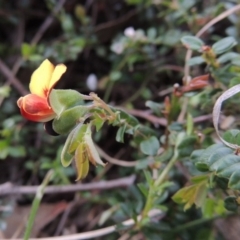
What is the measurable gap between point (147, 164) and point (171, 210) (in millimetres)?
134

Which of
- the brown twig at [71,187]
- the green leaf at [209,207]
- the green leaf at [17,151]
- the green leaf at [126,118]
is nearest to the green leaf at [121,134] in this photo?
the green leaf at [126,118]

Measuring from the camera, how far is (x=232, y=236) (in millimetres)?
1049

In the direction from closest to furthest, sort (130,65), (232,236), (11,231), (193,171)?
1. (193,171)
2. (232,236)
3. (11,231)
4. (130,65)

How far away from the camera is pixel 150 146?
0.91 metres

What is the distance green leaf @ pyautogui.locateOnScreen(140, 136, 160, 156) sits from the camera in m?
0.90

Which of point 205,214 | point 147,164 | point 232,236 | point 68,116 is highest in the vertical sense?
point 68,116

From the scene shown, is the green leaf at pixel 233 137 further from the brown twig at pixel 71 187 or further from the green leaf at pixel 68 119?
the brown twig at pixel 71 187

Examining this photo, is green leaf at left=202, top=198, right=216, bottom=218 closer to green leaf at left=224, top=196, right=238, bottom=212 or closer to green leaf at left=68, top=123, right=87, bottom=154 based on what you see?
green leaf at left=224, top=196, right=238, bottom=212

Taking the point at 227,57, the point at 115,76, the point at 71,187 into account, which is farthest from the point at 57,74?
the point at 115,76

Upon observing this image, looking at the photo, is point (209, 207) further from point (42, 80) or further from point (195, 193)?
point (42, 80)

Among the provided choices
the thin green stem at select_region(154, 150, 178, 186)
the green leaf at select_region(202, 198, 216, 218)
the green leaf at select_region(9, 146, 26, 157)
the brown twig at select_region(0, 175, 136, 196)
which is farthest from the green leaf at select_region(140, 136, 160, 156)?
the green leaf at select_region(9, 146, 26, 157)

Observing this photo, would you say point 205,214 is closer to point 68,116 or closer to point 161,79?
point 68,116

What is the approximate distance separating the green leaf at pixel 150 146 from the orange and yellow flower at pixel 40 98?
0.77 ft

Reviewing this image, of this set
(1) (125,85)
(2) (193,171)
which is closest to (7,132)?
(1) (125,85)
